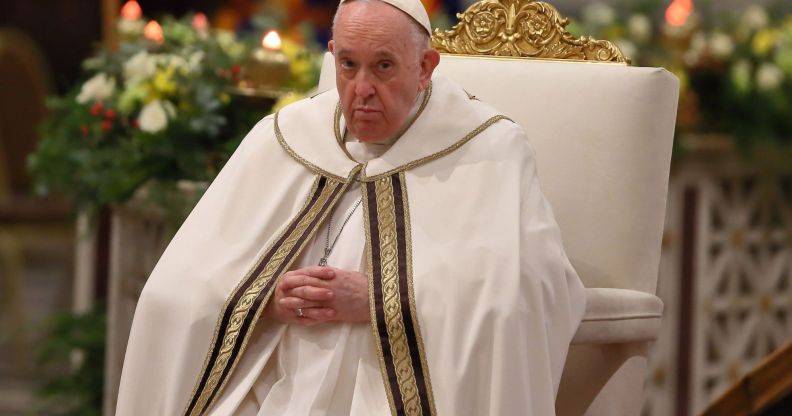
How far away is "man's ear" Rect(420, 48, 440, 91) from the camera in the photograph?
10.9ft

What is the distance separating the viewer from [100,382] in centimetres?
526

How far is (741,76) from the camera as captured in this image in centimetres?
604

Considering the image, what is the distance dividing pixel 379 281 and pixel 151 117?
164 centimetres

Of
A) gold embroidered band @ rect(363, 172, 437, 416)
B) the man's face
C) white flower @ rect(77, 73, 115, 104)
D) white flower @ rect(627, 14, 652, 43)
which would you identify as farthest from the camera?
white flower @ rect(627, 14, 652, 43)

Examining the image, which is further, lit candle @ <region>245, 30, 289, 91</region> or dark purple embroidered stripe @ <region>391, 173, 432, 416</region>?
lit candle @ <region>245, 30, 289, 91</region>

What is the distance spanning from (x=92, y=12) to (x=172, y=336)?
6938 mm

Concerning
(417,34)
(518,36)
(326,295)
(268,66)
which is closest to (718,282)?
(268,66)

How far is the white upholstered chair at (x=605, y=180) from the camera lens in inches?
141

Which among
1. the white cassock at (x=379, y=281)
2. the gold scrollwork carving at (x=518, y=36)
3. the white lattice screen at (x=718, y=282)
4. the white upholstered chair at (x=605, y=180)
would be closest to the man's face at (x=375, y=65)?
the white cassock at (x=379, y=281)

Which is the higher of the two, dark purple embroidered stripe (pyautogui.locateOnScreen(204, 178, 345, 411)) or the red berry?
the red berry

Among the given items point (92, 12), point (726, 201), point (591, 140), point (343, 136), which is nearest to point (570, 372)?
point (591, 140)

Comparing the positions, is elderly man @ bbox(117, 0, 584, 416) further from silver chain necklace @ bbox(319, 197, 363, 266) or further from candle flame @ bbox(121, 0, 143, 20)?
candle flame @ bbox(121, 0, 143, 20)

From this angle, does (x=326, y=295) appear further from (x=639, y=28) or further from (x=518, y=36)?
(x=639, y=28)

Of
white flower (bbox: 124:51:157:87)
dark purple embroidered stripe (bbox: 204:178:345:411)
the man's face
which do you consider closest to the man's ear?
the man's face
